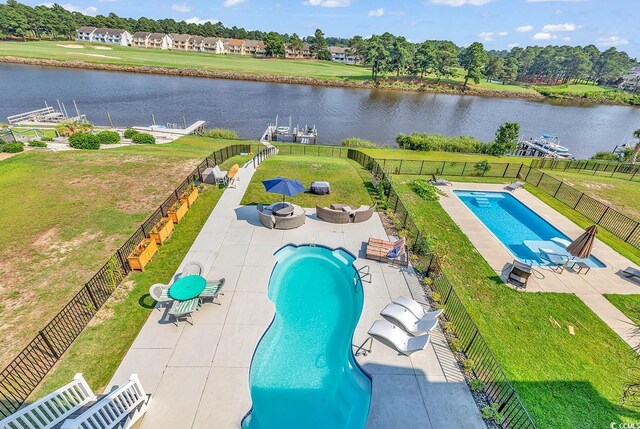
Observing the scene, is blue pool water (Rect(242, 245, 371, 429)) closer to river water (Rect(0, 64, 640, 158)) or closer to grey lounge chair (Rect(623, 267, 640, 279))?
grey lounge chair (Rect(623, 267, 640, 279))

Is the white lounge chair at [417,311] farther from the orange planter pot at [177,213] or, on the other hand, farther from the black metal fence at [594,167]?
the black metal fence at [594,167]

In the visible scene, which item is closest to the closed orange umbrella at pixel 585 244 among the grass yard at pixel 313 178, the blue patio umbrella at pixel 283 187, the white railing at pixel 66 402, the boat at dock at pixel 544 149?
the grass yard at pixel 313 178

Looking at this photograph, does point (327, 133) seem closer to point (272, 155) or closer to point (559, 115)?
point (272, 155)

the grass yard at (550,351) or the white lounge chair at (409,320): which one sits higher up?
the white lounge chair at (409,320)

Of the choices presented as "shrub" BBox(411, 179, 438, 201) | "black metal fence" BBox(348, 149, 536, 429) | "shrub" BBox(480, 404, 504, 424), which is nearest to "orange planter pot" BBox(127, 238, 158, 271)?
"black metal fence" BBox(348, 149, 536, 429)

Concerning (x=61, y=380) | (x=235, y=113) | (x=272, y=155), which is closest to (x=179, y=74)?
(x=235, y=113)
